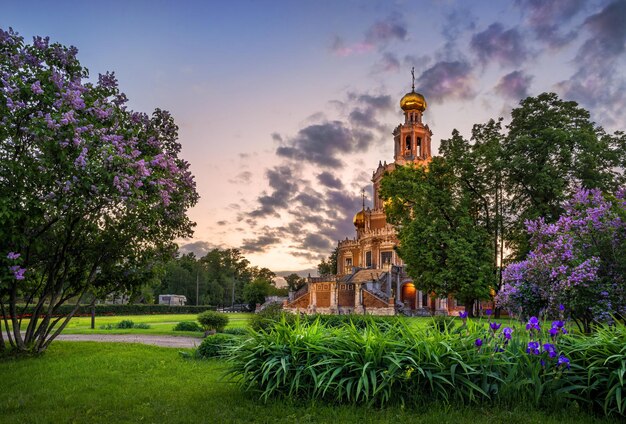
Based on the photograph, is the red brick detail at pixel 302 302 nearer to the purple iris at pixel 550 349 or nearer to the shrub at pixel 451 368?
the shrub at pixel 451 368

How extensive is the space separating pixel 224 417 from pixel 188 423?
499 millimetres

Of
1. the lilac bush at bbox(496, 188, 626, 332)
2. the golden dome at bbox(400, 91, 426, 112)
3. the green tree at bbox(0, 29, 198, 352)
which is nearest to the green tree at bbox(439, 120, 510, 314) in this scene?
the lilac bush at bbox(496, 188, 626, 332)

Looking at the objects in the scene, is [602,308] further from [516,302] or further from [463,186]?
[463,186]

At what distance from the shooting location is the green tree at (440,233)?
28.6 metres

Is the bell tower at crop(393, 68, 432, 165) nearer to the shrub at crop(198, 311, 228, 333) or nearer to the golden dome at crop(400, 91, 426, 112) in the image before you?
the golden dome at crop(400, 91, 426, 112)

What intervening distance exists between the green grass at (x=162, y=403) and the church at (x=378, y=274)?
25.0 m

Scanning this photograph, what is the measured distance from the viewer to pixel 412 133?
Result: 72750 mm

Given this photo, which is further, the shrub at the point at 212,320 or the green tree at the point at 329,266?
the green tree at the point at 329,266

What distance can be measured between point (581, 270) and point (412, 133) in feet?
203

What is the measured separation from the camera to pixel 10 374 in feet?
35.4

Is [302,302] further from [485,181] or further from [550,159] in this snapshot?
[550,159]

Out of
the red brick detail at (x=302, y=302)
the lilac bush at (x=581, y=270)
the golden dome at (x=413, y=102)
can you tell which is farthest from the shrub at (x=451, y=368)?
the golden dome at (x=413, y=102)

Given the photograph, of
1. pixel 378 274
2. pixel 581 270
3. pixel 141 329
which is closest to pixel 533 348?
pixel 581 270

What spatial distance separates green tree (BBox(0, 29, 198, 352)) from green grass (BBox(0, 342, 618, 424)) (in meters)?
2.31
